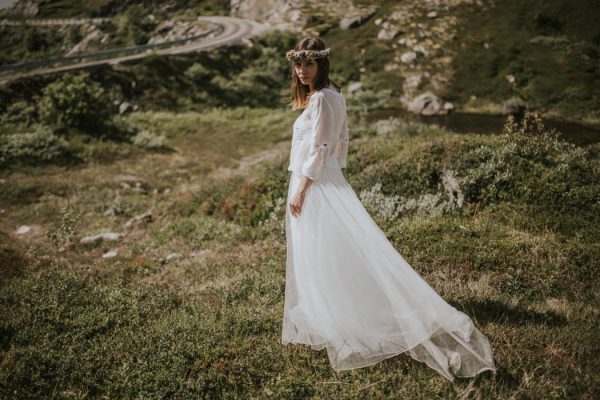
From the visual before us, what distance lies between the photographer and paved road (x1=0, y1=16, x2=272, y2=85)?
95.3 feet

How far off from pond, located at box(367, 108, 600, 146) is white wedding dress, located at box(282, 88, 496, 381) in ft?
56.3

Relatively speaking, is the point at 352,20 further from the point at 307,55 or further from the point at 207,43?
the point at 307,55

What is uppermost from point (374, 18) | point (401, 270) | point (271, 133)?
point (401, 270)

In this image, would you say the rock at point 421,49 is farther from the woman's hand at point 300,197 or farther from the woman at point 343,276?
the woman's hand at point 300,197

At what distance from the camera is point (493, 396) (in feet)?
12.3

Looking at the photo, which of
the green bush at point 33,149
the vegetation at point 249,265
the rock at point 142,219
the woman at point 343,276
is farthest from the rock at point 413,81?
the woman at point 343,276

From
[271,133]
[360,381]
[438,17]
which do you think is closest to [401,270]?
[360,381]

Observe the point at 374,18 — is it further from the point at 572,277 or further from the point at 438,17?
the point at 572,277

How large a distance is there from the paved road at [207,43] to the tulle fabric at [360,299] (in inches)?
1129

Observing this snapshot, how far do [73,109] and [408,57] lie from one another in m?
29.1

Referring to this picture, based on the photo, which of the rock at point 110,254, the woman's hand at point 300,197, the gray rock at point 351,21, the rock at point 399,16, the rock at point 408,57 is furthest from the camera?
the gray rock at point 351,21

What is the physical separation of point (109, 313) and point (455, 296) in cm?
522

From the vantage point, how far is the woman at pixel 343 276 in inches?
164

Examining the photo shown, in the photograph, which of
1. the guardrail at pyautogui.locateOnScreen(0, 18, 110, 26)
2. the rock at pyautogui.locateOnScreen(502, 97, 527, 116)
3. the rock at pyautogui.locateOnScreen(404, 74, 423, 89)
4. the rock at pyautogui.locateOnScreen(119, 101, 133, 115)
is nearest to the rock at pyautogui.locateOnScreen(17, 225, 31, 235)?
the rock at pyautogui.locateOnScreen(119, 101, 133, 115)
